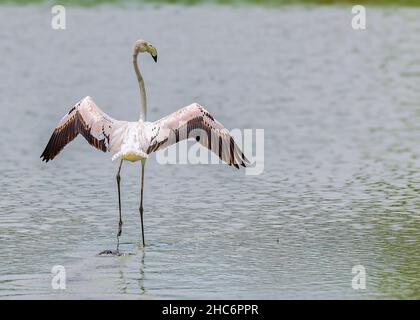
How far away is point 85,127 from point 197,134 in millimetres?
1187

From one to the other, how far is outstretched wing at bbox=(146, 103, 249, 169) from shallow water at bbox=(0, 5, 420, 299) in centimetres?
89

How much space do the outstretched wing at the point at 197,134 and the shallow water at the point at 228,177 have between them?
0.89 m

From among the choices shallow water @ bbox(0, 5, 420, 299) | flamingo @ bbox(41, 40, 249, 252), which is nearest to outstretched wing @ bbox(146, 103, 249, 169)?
flamingo @ bbox(41, 40, 249, 252)

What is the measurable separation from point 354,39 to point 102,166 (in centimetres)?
1411

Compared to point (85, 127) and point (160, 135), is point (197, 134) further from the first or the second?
point (85, 127)

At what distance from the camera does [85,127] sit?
11.5 metres

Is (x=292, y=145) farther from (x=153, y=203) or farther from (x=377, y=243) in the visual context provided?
(x=377, y=243)

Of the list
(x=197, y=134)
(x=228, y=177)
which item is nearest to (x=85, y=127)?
(x=197, y=134)

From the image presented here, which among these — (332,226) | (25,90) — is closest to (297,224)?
(332,226)

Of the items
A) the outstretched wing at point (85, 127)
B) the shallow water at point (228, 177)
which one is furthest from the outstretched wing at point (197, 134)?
the shallow water at point (228, 177)

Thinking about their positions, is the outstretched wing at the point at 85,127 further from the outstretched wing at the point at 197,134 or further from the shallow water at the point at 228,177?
the shallow water at the point at 228,177

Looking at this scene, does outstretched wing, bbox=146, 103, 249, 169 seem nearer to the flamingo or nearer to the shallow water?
the flamingo

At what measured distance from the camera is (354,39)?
27797mm

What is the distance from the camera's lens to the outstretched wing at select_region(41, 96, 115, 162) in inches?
448
